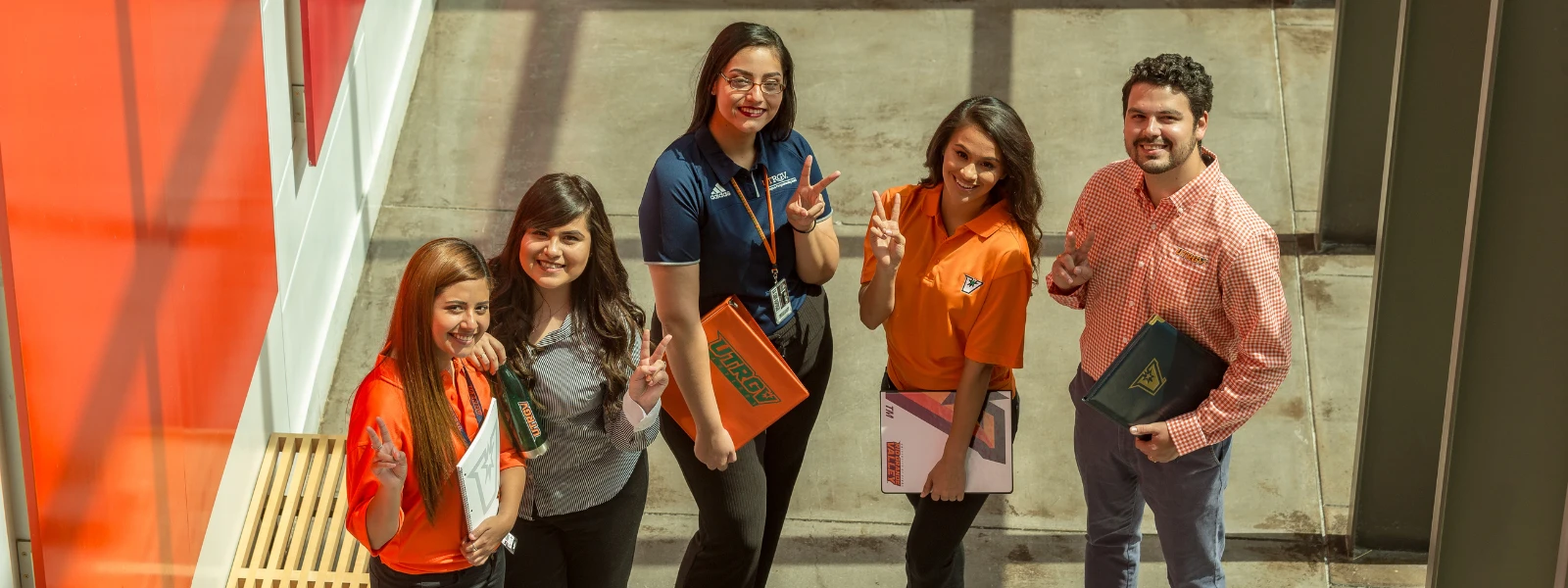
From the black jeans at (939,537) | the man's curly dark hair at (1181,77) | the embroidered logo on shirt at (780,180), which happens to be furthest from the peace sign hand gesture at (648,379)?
the man's curly dark hair at (1181,77)

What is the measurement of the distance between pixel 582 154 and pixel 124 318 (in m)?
3.32

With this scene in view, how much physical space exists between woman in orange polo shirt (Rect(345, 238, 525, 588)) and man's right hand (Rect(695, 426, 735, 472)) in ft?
2.22

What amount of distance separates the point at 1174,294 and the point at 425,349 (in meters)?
1.75

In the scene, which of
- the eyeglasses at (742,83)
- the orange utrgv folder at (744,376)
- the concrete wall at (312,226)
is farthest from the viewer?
the concrete wall at (312,226)

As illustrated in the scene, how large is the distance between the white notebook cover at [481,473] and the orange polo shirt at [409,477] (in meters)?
0.03

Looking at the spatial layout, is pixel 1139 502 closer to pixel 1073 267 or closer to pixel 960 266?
pixel 1073 267

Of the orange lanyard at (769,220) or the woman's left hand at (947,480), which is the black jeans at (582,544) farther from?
the woman's left hand at (947,480)

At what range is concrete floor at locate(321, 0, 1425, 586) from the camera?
5.25 meters

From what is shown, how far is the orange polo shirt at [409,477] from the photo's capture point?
3229mm

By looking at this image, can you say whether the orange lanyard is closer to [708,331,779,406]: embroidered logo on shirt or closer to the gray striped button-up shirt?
[708,331,779,406]: embroidered logo on shirt

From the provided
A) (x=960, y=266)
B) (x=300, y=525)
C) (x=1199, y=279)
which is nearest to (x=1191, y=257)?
(x=1199, y=279)

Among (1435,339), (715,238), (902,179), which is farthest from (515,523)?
(902,179)

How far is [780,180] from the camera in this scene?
150 inches

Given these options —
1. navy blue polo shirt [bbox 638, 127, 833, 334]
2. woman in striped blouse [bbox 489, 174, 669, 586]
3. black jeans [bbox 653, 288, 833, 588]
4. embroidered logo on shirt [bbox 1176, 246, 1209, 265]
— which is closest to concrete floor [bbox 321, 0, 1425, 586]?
black jeans [bbox 653, 288, 833, 588]
